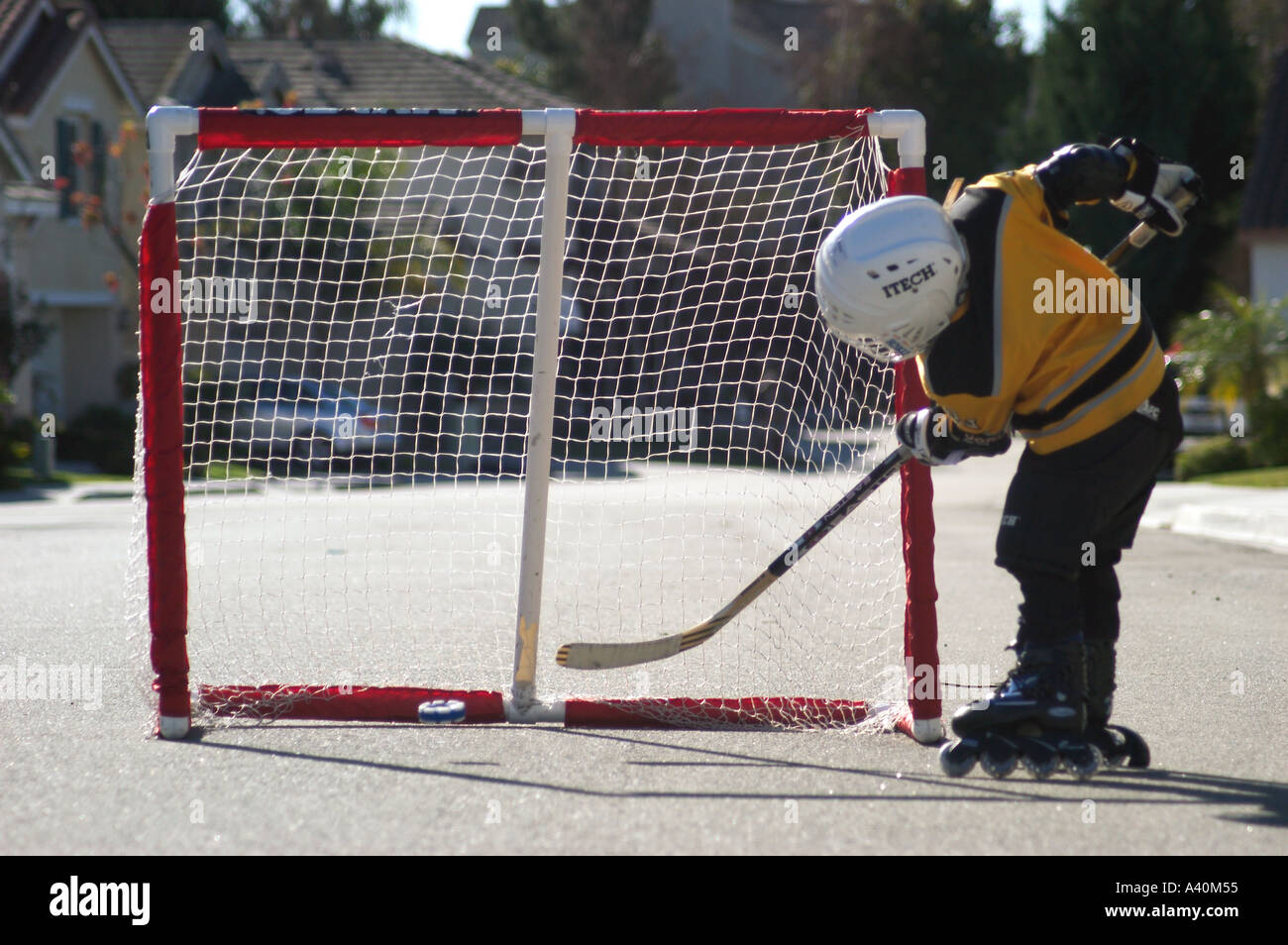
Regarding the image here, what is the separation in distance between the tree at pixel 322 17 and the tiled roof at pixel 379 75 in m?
12.6

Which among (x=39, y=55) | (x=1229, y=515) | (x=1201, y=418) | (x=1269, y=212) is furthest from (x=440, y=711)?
(x=39, y=55)

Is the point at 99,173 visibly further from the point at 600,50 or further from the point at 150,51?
the point at 600,50

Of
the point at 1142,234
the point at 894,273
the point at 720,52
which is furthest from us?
the point at 720,52

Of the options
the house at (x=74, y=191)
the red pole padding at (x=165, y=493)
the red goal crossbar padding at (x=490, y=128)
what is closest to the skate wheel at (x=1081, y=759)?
the red goal crossbar padding at (x=490, y=128)

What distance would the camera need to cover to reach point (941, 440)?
399 centimetres

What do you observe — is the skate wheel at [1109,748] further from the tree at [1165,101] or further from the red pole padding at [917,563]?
the tree at [1165,101]

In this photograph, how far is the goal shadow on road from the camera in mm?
3695

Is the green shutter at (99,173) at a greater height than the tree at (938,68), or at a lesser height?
lesser

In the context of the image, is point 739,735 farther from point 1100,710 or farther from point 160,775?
point 160,775

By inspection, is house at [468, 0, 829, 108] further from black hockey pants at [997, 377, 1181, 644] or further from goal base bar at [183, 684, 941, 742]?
black hockey pants at [997, 377, 1181, 644]

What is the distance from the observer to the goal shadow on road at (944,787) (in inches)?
145

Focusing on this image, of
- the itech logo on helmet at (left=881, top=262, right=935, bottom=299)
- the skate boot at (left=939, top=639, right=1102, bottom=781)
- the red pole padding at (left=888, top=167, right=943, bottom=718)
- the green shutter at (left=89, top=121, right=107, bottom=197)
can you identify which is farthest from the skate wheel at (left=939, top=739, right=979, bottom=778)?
the green shutter at (left=89, top=121, right=107, bottom=197)

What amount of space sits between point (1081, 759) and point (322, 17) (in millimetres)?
45831
